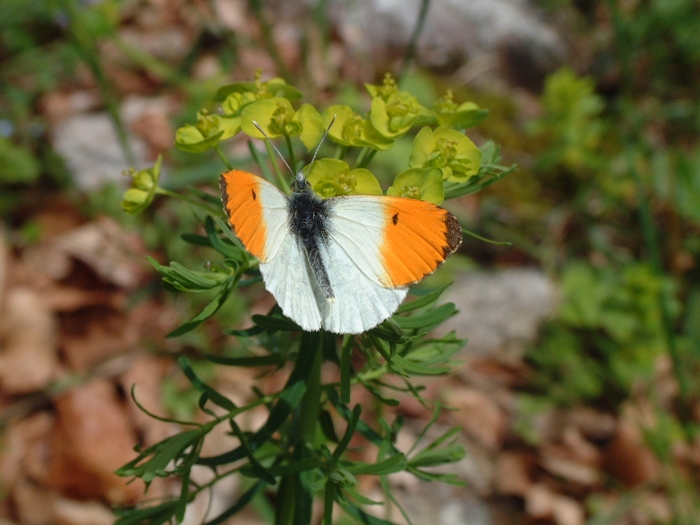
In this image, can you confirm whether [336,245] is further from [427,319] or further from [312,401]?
[312,401]

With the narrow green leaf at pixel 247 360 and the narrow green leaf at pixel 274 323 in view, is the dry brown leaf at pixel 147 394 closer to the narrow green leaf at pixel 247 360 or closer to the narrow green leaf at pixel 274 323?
the narrow green leaf at pixel 247 360

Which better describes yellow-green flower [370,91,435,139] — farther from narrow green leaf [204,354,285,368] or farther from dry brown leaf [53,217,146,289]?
dry brown leaf [53,217,146,289]

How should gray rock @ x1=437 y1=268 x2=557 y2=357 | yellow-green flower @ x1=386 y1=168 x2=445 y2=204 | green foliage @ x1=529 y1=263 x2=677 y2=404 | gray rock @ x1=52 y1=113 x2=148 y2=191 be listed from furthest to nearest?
gray rock @ x1=52 y1=113 x2=148 y2=191 < gray rock @ x1=437 y1=268 x2=557 y2=357 < green foliage @ x1=529 y1=263 x2=677 y2=404 < yellow-green flower @ x1=386 y1=168 x2=445 y2=204

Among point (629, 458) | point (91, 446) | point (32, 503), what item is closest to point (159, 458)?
point (91, 446)

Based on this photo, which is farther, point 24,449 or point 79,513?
point 24,449

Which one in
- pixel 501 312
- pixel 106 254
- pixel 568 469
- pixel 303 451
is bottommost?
pixel 568 469

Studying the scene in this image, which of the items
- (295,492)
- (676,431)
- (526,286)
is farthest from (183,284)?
(676,431)

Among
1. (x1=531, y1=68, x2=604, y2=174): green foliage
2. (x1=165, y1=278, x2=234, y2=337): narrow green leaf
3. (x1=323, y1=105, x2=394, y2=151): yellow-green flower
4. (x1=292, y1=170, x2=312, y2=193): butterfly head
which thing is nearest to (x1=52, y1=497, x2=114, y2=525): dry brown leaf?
(x1=165, y1=278, x2=234, y2=337): narrow green leaf

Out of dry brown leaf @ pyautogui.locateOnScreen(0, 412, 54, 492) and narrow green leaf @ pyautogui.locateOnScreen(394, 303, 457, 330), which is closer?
narrow green leaf @ pyautogui.locateOnScreen(394, 303, 457, 330)
